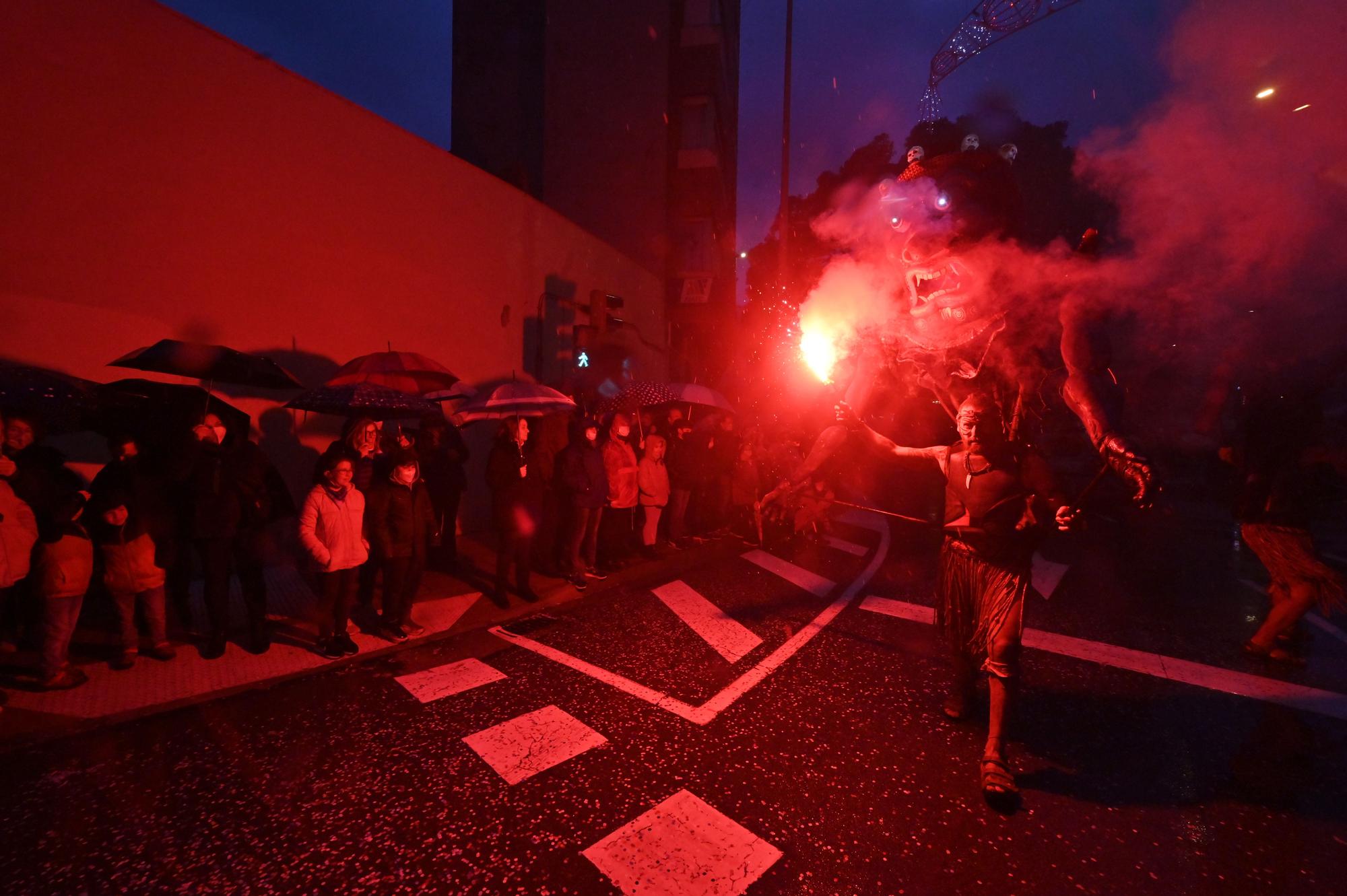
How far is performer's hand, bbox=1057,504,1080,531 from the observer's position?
9.92ft

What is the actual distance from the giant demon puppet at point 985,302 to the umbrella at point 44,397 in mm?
5649

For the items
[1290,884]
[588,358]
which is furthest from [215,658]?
[588,358]

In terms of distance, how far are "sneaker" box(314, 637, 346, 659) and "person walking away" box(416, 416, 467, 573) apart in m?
2.18

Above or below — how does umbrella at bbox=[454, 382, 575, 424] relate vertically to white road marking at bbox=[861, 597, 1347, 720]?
above

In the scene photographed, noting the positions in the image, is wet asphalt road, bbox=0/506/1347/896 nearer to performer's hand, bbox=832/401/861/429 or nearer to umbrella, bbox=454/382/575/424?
performer's hand, bbox=832/401/861/429

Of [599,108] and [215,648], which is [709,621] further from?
[599,108]

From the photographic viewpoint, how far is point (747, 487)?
1020cm

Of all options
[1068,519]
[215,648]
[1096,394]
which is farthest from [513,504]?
[1096,394]

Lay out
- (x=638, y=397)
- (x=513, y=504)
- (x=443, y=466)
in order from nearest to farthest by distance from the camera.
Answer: (x=513, y=504)
(x=443, y=466)
(x=638, y=397)

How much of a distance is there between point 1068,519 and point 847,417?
165 cm

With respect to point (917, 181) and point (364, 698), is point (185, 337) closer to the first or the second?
point (364, 698)

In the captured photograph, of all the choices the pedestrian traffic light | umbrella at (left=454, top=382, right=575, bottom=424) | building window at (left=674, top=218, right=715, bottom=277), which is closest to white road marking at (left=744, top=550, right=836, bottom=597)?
umbrella at (left=454, top=382, right=575, bottom=424)

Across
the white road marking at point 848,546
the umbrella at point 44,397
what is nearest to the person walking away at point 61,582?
the umbrella at point 44,397

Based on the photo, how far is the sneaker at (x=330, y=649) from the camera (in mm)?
4953
